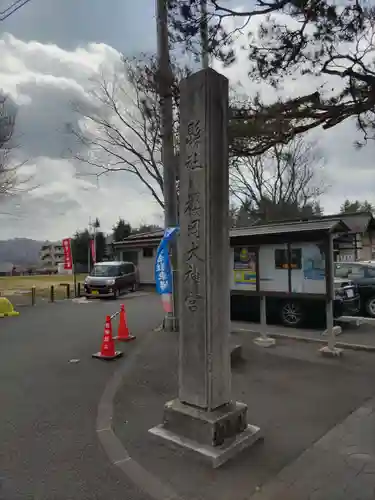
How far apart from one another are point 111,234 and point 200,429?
4287cm

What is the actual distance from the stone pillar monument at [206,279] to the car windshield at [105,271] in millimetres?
16780

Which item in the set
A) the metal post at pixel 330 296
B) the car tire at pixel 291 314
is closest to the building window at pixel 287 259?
the metal post at pixel 330 296

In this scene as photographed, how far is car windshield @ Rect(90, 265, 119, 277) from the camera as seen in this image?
20312 millimetres

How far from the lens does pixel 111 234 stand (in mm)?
45469

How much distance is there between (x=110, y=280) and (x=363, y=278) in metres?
12.0

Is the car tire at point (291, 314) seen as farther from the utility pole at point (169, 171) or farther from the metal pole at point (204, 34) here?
the metal pole at point (204, 34)

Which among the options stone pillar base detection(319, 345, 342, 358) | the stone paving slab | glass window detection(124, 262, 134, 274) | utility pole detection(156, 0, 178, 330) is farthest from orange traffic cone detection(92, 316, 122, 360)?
glass window detection(124, 262, 134, 274)

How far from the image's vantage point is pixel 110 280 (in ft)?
63.9

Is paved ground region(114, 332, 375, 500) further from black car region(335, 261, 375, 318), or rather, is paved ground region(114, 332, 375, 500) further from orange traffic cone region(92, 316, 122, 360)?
black car region(335, 261, 375, 318)

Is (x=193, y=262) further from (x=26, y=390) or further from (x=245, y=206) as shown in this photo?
(x=245, y=206)

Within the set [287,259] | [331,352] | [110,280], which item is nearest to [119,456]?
[331,352]

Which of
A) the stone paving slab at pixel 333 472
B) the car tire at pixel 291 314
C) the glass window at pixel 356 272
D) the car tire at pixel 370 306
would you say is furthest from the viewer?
the glass window at pixel 356 272

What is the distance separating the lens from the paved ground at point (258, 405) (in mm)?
3324

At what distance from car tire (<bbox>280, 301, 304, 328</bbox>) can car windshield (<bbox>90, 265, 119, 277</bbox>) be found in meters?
11.9
